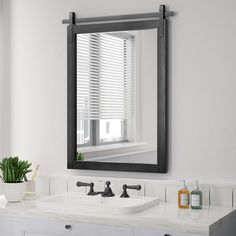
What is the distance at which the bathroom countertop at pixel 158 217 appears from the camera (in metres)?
2.62

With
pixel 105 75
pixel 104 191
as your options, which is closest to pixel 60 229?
pixel 104 191

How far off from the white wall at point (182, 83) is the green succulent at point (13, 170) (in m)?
0.27

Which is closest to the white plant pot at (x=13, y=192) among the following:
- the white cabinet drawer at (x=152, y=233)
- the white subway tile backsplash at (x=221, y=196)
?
the white cabinet drawer at (x=152, y=233)

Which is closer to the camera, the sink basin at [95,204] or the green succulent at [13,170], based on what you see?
the sink basin at [95,204]

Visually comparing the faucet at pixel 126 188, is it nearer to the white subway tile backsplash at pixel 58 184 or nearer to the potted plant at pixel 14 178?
the white subway tile backsplash at pixel 58 184

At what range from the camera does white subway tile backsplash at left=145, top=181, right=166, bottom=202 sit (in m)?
3.25

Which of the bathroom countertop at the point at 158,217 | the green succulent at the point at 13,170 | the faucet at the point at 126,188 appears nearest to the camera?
the bathroom countertop at the point at 158,217

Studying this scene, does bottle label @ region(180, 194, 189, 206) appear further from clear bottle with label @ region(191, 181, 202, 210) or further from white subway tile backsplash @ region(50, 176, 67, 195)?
white subway tile backsplash @ region(50, 176, 67, 195)

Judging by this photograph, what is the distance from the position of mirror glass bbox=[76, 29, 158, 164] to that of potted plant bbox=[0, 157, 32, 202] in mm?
374

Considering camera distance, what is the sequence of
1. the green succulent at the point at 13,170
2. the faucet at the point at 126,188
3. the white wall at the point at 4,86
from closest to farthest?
the faucet at the point at 126,188, the green succulent at the point at 13,170, the white wall at the point at 4,86

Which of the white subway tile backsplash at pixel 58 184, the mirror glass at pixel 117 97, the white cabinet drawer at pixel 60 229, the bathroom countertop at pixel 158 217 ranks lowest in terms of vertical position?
the white cabinet drawer at pixel 60 229

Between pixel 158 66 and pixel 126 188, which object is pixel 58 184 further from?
pixel 158 66

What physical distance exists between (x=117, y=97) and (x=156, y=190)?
2.06 ft

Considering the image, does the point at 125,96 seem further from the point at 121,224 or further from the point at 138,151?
the point at 121,224
